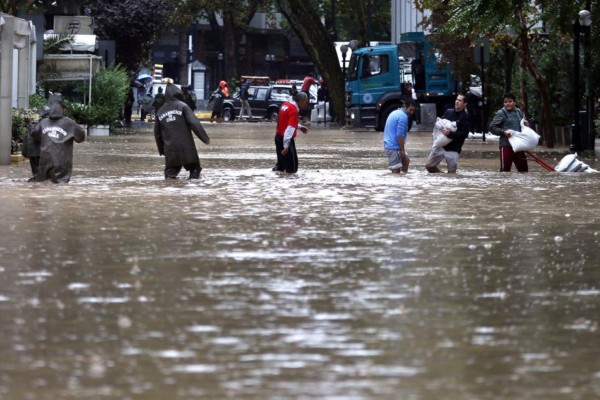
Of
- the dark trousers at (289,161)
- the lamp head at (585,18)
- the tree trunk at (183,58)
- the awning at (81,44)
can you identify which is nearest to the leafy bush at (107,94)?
the awning at (81,44)

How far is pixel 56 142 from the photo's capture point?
20938 mm

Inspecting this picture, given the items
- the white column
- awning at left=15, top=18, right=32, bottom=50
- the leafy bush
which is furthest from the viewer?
the leafy bush

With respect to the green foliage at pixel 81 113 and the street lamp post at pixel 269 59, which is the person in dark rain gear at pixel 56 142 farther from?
the street lamp post at pixel 269 59


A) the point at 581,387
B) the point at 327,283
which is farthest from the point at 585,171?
A: the point at 581,387

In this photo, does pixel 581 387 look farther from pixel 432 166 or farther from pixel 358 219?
pixel 432 166

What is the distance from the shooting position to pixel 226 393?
6434 millimetres

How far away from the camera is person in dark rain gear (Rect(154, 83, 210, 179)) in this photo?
22.2 metres

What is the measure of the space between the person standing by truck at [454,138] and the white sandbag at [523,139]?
0.71 meters

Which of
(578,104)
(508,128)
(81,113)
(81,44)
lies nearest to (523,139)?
(508,128)

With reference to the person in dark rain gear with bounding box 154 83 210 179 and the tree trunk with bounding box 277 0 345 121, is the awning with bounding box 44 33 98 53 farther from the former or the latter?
the person in dark rain gear with bounding box 154 83 210 179

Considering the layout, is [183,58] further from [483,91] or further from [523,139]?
[523,139]

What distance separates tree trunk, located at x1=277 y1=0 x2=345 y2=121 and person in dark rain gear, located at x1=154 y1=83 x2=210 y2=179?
3732 centimetres

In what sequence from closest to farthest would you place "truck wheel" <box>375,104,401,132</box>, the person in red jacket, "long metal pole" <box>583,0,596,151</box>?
the person in red jacket, "long metal pole" <box>583,0,596,151</box>, "truck wheel" <box>375,104,401,132</box>

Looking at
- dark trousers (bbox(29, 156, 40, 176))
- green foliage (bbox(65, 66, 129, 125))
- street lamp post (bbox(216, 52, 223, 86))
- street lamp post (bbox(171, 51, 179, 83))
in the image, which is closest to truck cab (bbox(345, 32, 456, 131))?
green foliage (bbox(65, 66, 129, 125))
